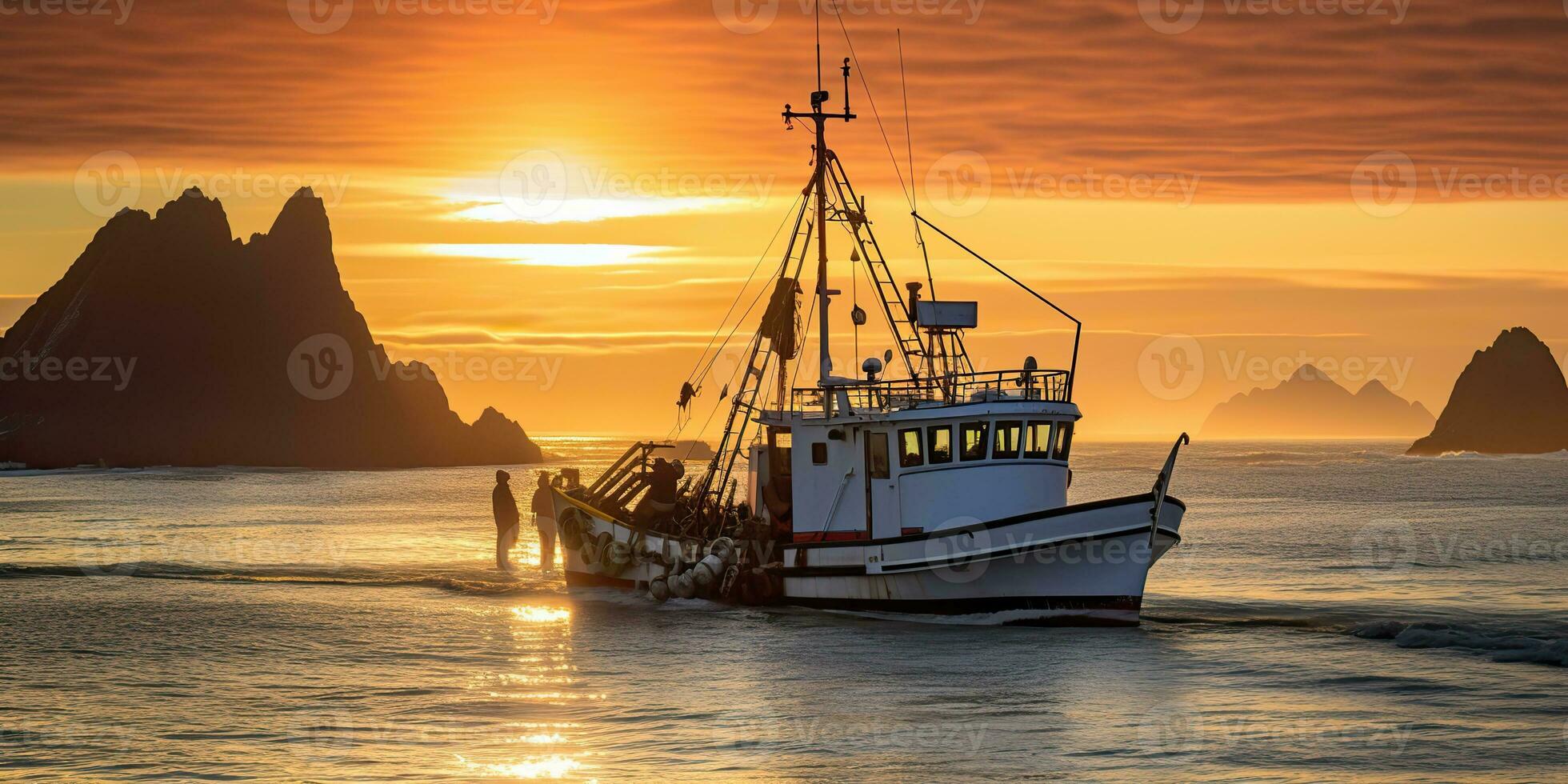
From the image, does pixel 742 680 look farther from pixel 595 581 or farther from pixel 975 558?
pixel 595 581

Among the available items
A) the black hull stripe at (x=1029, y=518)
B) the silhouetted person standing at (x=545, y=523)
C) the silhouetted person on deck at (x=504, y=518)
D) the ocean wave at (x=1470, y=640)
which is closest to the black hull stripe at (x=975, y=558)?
the black hull stripe at (x=1029, y=518)

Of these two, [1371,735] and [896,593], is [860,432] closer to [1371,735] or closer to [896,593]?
[896,593]

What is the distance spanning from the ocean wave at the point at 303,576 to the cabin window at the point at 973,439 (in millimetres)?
14063

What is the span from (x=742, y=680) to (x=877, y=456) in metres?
7.85

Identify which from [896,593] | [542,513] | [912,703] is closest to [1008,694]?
[912,703]

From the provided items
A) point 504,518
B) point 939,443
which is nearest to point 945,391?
point 939,443

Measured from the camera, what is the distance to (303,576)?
141 feet

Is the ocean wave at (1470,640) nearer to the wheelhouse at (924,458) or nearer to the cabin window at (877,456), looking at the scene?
the wheelhouse at (924,458)

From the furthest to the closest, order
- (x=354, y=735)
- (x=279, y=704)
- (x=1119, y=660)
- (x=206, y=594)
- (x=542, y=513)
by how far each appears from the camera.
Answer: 1. (x=542, y=513)
2. (x=206, y=594)
3. (x=1119, y=660)
4. (x=279, y=704)
5. (x=354, y=735)

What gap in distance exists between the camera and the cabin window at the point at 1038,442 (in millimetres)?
29641

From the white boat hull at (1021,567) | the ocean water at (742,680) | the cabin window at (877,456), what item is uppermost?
the cabin window at (877,456)

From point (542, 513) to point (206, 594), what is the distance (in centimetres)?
1179

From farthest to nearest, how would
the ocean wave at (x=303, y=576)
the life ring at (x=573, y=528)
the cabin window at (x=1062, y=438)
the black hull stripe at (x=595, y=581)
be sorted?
the ocean wave at (x=303, y=576) < the life ring at (x=573, y=528) < the black hull stripe at (x=595, y=581) < the cabin window at (x=1062, y=438)

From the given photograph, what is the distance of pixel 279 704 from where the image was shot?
21375 millimetres
